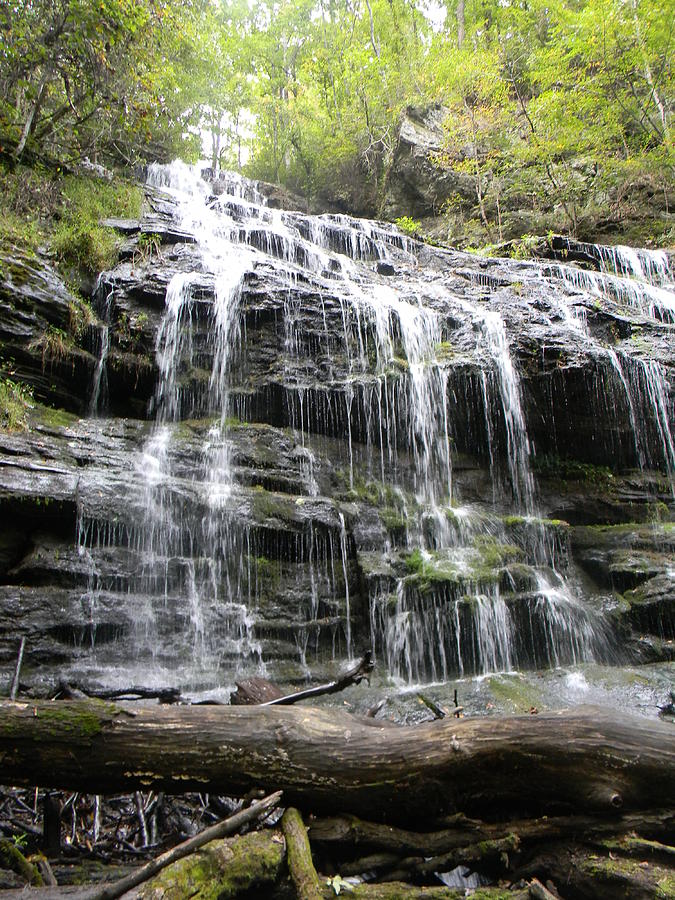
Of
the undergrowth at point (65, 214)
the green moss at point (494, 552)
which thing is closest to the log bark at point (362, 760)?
the green moss at point (494, 552)

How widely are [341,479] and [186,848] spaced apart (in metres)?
7.14

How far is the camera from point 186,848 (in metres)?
2.23

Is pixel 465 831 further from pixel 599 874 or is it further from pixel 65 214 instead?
pixel 65 214

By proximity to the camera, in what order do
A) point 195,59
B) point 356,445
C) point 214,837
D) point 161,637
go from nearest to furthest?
point 214,837, point 161,637, point 356,445, point 195,59

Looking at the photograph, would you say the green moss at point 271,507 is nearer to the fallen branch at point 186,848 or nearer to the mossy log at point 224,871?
the fallen branch at point 186,848

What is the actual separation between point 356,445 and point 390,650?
3.87m

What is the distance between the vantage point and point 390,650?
7.24 m

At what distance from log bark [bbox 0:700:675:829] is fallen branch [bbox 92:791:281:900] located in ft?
0.65

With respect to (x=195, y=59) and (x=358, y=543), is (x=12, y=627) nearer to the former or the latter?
(x=358, y=543)

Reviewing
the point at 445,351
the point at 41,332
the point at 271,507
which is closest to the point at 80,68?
the point at 41,332

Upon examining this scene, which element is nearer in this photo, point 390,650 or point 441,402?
point 390,650

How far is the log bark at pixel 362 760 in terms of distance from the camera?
2.54 m

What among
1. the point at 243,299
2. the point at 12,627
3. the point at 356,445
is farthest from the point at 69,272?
the point at 12,627

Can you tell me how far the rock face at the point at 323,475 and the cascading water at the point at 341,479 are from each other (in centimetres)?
3
